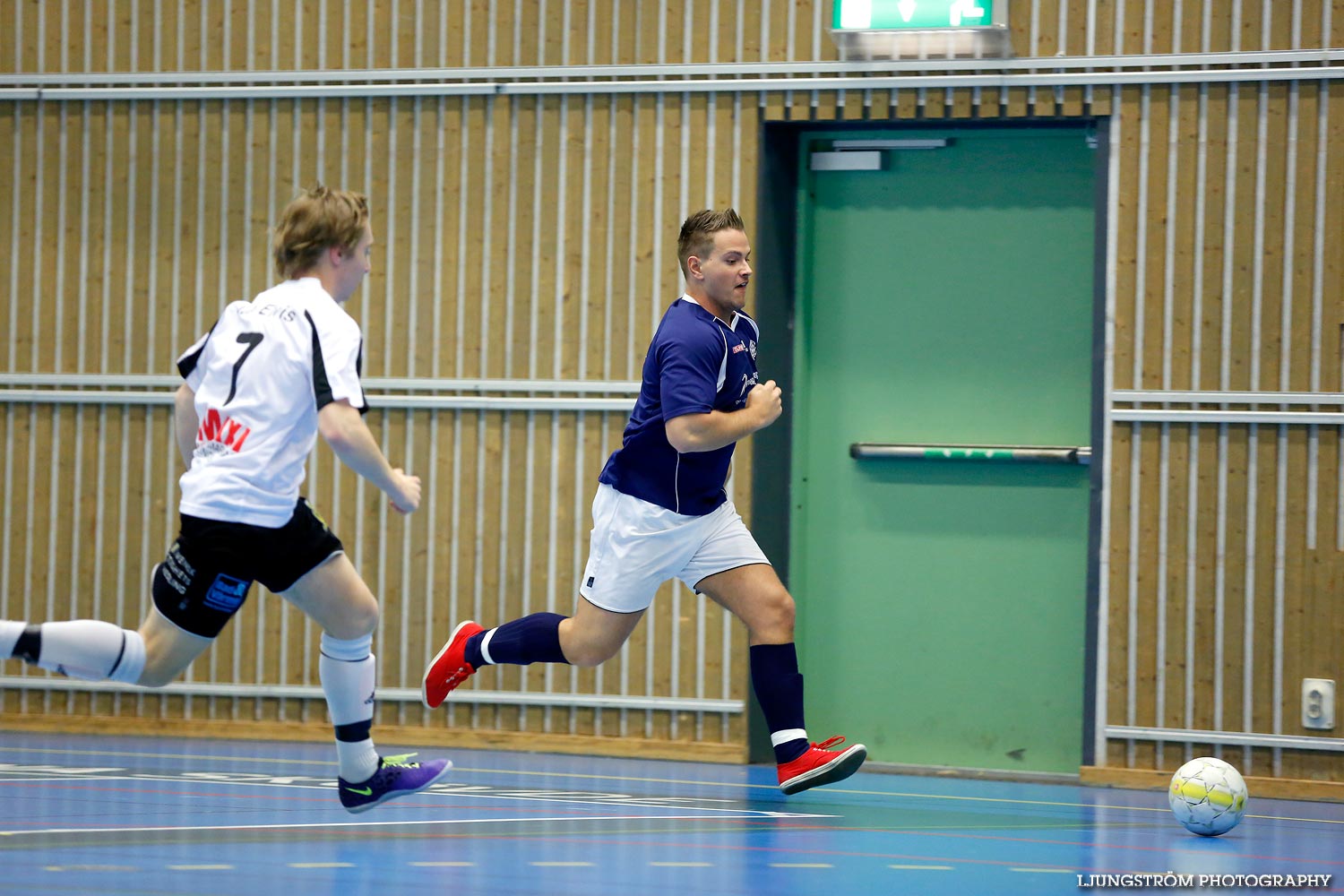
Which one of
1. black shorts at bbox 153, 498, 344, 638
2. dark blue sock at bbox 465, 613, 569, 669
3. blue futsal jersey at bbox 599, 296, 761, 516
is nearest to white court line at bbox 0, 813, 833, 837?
dark blue sock at bbox 465, 613, 569, 669

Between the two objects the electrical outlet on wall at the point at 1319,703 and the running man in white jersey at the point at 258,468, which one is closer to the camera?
the running man in white jersey at the point at 258,468

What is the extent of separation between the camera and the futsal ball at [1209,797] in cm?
551

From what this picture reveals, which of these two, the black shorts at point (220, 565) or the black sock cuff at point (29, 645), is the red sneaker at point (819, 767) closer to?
the black shorts at point (220, 565)

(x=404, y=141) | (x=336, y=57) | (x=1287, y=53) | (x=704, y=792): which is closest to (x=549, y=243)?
(x=404, y=141)

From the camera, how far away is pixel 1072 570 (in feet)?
25.6

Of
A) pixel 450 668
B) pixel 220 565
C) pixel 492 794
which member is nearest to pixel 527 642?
pixel 450 668

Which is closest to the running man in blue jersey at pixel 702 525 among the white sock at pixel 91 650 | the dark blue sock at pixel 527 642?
the dark blue sock at pixel 527 642

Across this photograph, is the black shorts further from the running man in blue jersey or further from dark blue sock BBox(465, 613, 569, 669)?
dark blue sock BBox(465, 613, 569, 669)

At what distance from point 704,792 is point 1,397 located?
15.2ft

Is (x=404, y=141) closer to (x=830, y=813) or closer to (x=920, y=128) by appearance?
(x=920, y=128)

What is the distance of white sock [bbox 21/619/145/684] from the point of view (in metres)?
4.42

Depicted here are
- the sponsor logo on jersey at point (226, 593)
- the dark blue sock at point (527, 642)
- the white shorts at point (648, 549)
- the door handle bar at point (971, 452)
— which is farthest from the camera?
the door handle bar at point (971, 452)

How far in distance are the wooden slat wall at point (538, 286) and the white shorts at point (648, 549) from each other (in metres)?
2.01

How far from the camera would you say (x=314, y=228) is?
4613mm
